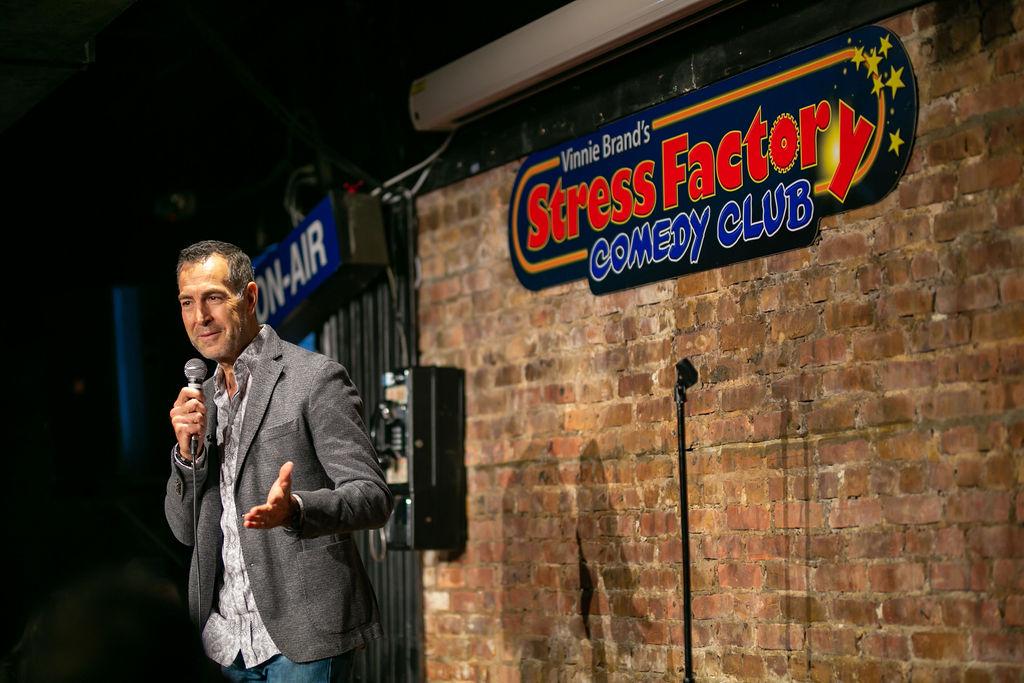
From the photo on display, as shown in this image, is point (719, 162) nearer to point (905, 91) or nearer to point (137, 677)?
point (905, 91)

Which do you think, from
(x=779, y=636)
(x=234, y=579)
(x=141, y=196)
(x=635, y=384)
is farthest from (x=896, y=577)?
(x=141, y=196)

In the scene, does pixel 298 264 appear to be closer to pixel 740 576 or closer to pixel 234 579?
pixel 740 576

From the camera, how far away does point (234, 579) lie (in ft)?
10.7

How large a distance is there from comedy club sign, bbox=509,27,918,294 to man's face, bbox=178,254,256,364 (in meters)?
1.72

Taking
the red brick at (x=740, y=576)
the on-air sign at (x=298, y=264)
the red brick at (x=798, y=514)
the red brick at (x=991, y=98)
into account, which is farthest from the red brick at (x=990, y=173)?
the on-air sign at (x=298, y=264)

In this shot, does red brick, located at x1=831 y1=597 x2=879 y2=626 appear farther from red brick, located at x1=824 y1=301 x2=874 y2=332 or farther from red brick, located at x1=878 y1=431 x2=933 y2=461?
red brick, located at x1=824 y1=301 x2=874 y2=332

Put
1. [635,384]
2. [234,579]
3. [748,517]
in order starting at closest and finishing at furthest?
[234,579] → [748,517] → [635,384]

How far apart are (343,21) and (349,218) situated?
4.11 feet

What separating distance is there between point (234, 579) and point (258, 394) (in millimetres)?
459

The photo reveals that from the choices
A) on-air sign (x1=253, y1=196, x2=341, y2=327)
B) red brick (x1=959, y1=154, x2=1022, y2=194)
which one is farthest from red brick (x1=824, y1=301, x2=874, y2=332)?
on-air sign (x1=253, y1=196, x2=341, y2=327)

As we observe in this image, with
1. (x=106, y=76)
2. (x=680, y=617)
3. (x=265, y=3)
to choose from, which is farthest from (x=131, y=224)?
(x=680, y=617)

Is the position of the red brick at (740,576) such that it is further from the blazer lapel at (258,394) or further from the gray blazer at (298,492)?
the blazer lapel at (258,394)

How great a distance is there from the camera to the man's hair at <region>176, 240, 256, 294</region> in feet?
11.0

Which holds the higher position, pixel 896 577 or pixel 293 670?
pixel 896 577
